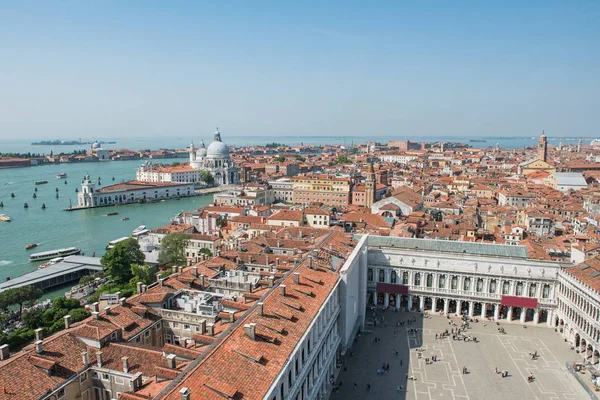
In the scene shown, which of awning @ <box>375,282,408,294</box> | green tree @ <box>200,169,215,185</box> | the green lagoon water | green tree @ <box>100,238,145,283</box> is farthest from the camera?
green tree @ <box>200,169,215,185</box>

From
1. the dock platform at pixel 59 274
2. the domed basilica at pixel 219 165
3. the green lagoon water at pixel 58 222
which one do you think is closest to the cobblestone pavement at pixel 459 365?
the dock platform at pixel 59 274

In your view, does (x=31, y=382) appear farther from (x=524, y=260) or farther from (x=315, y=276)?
(x=524, y=260)

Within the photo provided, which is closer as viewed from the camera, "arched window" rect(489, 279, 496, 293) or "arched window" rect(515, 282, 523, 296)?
"arched window" rect(515, 282, 523, 296)

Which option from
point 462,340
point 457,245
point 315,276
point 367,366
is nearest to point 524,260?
point 457,245

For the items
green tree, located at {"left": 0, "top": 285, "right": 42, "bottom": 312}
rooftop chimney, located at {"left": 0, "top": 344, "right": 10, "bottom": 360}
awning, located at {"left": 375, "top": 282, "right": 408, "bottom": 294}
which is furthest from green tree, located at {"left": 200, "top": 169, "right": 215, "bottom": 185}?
rooftop chimney, located at {"left": 0, "top": 344, "right": 10, "bottom": 360}

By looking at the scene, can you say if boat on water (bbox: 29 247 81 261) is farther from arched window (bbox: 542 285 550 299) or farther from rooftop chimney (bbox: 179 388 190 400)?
arched window (bbox: 542 285 550 299)
